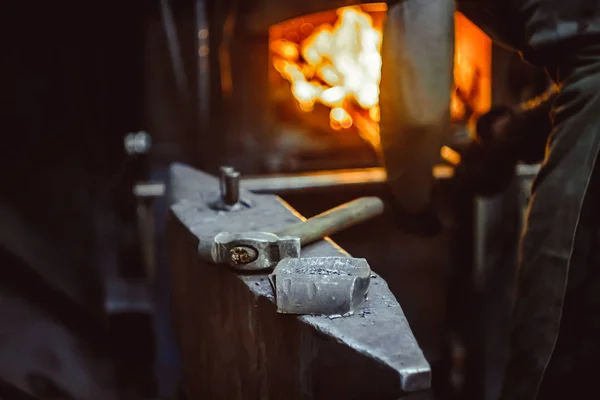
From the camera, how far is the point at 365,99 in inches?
121

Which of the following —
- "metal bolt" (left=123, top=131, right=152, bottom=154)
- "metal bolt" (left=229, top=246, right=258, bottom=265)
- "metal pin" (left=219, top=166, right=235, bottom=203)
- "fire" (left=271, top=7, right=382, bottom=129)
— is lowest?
"metal bolt" (left=123, top=131, right=152, bottom=154)

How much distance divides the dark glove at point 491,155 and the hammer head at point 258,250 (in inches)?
38.0

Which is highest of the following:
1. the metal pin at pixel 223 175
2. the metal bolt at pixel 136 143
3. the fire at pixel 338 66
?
the fire at pixel 338 66

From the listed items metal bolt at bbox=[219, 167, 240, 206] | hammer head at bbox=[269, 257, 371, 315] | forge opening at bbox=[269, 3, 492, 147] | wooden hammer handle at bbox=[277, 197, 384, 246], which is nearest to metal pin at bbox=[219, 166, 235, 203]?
metal bolt at bbox=[219, 167, 240, 206]

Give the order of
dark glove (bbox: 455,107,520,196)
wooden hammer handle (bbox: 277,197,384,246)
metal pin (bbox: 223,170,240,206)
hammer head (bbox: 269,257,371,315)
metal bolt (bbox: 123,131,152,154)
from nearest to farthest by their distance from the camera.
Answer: hammer head (bbox: 269,257,371,315)
wooden hammer handle (bbox: 277,197,384,246)
metal pin (bbox: 223,170,240,206)
dark glove (bbox: 455,107,520,196)
metal bolt (bbox: 123,131,152,154)

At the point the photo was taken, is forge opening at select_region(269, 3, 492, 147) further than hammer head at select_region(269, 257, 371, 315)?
Yes

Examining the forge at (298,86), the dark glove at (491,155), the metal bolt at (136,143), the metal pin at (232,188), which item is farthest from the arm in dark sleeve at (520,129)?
the metal bolt at (136,143)

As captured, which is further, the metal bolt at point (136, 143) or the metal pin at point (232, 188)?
the metal bolt at point (136, 143)

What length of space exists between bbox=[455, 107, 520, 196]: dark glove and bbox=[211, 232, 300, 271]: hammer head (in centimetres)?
97

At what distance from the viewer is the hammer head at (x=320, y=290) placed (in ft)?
3.60

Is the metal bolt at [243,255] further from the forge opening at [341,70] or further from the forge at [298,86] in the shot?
the forge opening at [341,70]

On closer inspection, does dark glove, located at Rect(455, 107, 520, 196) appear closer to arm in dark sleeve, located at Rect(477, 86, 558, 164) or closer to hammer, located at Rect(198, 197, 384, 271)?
arm in dark sleeve, located at Rect(477, 86, 558, 164)

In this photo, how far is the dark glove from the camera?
2.02 m

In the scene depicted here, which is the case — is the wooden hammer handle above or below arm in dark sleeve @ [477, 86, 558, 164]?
below
